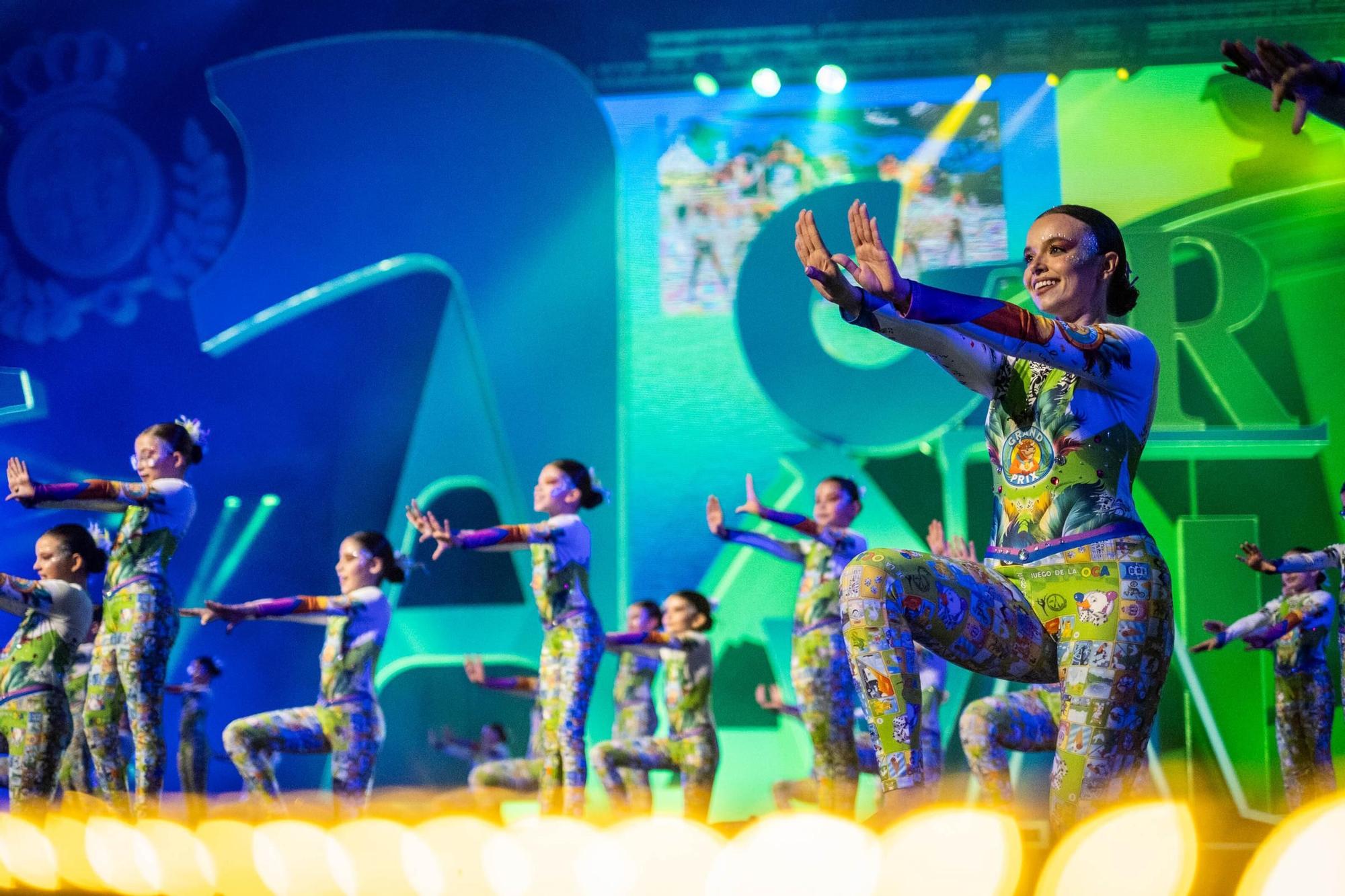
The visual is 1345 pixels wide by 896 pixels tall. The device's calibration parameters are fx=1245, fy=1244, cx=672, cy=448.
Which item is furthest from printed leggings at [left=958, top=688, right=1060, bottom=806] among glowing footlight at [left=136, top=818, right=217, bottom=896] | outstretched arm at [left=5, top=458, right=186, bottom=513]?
outstretched arm at [left=5, top=458, right=186, bottom=513]

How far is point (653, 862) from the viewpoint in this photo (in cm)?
196

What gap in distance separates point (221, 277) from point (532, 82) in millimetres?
2239

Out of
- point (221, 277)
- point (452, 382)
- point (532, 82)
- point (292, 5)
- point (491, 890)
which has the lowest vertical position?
point (491, 890)

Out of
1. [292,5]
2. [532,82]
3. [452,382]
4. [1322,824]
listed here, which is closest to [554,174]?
[532,82]

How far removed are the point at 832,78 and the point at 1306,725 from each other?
4181 millimetres

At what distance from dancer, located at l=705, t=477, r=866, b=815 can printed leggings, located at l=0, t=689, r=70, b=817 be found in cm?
275

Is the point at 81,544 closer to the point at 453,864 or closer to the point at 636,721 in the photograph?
the point at 636,721

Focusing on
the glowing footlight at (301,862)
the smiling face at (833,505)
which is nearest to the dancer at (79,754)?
the smiling face at (833,505)

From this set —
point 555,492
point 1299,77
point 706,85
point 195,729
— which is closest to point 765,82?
point 706,85

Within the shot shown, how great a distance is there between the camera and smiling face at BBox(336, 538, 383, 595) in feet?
17.5

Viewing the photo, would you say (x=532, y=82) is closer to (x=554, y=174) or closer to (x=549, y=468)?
(x=554, y=174)

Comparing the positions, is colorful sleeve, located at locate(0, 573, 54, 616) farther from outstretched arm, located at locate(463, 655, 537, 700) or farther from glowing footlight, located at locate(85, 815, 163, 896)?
glowing footlight, located at locate(85, 815, 163, 896)

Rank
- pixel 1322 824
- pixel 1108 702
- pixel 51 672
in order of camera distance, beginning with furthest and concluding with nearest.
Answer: pixel 51 672
pixel 1108 702
pixel 1322 824

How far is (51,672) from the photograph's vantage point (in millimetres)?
4723
